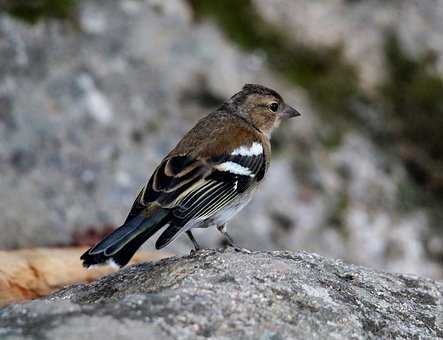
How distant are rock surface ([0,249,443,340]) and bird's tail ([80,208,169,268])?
14cm

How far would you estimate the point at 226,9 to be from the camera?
1025 centimetres

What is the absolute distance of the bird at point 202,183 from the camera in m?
5.52

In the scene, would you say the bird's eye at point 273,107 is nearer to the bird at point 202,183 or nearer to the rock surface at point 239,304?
the bird at point 202,183

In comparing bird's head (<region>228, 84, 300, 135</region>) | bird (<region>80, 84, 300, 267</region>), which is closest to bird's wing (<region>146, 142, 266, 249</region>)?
bird (<region>80, 84, 300, 267</region>)

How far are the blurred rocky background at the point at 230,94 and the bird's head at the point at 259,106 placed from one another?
1683 mm

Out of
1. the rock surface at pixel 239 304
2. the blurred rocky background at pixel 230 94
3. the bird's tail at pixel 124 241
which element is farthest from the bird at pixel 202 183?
the blurred rocky background at pixel 230 94

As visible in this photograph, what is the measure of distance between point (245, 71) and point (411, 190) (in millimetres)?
2041

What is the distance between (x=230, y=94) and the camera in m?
9.55

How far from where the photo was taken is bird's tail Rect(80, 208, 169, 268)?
5.28 metres

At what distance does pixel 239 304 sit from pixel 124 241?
3.78ft

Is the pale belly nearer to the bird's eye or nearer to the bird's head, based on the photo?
the bird's head

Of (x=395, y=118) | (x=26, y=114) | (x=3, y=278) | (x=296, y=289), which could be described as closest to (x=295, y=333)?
(x=296, y=289)

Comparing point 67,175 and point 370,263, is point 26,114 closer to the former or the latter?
point 67,175

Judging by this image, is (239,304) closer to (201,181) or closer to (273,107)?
(201,181)
